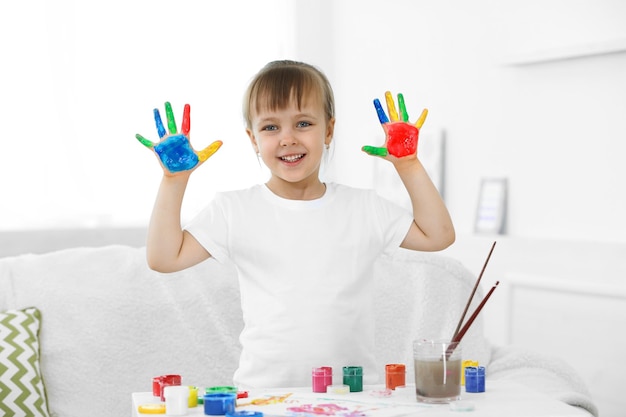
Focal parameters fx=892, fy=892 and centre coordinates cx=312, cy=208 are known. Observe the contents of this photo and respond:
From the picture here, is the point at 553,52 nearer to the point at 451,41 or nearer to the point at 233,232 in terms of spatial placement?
the point at 451,41

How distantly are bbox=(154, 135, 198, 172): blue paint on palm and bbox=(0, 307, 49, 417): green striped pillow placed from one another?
Result: 2.62 ft

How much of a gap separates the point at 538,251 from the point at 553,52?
0.63m

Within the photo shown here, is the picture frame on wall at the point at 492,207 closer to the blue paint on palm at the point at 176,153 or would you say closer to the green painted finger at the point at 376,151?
the green painted finger at the point at 376,151

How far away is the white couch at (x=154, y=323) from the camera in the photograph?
6.51 ft

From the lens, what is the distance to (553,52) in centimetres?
281

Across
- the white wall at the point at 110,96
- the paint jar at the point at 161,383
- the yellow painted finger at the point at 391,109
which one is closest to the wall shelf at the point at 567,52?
the white wall at the point at 110,96

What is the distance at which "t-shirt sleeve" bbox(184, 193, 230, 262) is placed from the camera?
1.45 meters

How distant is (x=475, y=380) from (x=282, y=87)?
58 centimetres

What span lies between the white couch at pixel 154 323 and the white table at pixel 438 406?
0.74 meters

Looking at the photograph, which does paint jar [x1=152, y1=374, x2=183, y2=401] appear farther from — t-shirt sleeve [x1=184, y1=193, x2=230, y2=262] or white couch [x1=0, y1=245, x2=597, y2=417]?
white couch [x1=0, y1=245, x2=597, y2=417]

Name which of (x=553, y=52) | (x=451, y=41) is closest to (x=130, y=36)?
(x=451, y=41)

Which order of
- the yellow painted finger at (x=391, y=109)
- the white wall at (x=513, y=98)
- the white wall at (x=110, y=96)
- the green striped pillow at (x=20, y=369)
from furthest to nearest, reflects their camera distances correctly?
the white wall at (x=110, y=96), the white wall at (x=513, y=98), the green striped pillow at (x=20, y=369), the yellow painted finger at (x=391, y=109)

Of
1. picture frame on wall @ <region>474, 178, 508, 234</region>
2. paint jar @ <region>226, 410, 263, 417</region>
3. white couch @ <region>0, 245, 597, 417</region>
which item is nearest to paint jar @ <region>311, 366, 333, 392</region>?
paint jar @ <region>226, 410, 263, 417</region>

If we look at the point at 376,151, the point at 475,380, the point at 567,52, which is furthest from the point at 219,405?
the point at 567,52
